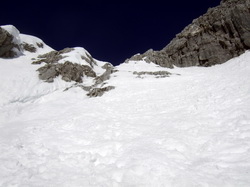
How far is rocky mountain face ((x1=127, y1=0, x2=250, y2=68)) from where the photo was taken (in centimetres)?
4361

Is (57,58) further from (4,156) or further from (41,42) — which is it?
(4,156)

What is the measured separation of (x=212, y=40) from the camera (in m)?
47.7

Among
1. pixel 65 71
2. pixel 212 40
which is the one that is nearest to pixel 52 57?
pixel 65 71

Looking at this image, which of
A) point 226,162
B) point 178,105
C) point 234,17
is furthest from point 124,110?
point 234,17

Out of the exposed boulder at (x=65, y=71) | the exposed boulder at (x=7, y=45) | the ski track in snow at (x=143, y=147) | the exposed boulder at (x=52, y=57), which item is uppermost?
the exposed boulder at (x=7, y=45)

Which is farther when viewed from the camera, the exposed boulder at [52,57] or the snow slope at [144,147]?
the exposed boulder at [52,57]

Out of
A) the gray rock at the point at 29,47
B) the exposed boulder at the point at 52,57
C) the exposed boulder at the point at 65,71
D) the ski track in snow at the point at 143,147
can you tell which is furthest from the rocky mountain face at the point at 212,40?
the ski track in snow at the point at 143,147

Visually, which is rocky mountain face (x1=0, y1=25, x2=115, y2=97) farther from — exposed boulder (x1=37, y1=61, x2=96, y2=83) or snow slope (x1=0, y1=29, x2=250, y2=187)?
snow slope (x1=0, y1=29, x2=250, y2=187)

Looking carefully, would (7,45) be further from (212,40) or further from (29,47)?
(212,40)

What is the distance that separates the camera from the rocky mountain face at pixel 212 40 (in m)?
43.6

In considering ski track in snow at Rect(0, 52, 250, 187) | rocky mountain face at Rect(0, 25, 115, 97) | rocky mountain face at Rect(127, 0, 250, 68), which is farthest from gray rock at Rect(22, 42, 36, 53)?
ski track in snow at Rect(0, 52, 250, 187)

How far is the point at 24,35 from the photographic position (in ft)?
208

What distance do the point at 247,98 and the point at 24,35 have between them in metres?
69.9

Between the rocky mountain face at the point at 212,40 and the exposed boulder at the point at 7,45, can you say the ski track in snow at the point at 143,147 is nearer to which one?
the rocky mountain face at the point at 212,40
